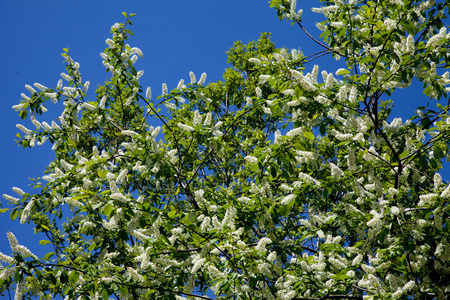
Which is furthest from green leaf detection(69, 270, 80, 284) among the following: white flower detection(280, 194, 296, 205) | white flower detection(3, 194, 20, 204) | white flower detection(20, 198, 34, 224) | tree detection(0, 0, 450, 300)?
white flower detection(280, 194, 296, 205)

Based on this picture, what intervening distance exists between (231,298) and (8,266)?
244cm

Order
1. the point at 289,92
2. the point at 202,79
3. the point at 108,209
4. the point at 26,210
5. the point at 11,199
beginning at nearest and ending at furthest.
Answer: the point at 108,209
the point at 289,92
the point at 26,210
the point at 11,199
the point at 202,79

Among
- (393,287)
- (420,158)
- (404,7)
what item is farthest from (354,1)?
(393,287)

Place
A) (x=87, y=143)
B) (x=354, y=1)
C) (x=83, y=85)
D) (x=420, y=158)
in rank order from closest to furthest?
(x=420, y=158) → (x=354, y=1) → (x=83, y=85) → (x=87, y=143)

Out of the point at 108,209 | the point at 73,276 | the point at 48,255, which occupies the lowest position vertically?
the point at 73,276

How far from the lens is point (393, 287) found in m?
3.95

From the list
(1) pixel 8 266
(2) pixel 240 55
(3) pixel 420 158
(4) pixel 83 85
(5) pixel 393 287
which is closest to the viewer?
(1) pixel 8 266

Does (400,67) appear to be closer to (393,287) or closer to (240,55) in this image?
(393,287)

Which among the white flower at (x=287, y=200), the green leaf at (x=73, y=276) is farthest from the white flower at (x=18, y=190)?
the white flower at (x=287, y=200)

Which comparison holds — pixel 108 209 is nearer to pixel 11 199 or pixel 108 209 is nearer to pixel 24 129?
pixel 11 199

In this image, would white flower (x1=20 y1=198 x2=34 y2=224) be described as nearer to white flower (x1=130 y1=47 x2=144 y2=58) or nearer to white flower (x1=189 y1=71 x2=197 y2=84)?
white flower (x1=130 y1=47 x2=144 y2=58)

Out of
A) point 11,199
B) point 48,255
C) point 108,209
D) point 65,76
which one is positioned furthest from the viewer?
point 65,76

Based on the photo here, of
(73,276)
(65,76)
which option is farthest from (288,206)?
(65,76)

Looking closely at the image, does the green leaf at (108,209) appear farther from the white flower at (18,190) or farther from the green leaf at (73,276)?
the white flower at (18,190)
